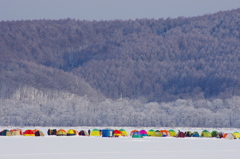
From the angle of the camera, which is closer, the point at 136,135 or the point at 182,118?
the point at 136,135

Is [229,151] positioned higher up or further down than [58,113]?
further down

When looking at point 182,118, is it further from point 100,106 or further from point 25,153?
point 25,153

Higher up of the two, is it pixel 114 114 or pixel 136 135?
pixel 114 114

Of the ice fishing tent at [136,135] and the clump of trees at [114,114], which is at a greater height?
the clump of trees at [114,114]

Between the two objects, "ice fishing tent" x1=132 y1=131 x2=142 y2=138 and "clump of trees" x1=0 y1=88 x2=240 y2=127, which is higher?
"clump of trees" x1=0 y1=88 x2=240 y2=127

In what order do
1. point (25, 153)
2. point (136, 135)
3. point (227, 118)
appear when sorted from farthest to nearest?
point (227, 118) → point (136, 135) → point (25, 153)

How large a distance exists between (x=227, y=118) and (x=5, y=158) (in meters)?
131

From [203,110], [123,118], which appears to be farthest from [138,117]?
[203,110]

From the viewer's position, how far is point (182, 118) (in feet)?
585

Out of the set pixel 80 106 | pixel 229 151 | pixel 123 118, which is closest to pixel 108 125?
pixel 123 118

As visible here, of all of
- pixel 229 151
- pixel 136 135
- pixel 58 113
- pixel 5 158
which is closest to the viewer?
pixel 5 158

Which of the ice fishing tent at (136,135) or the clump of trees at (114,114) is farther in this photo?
the clump of trees at (114,114)

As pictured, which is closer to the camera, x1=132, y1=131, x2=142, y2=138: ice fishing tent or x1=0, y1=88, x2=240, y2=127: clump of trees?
x1=132, y1=131, x2=142, y2=138: ice fishing tent

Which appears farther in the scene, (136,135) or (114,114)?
(114,114)
